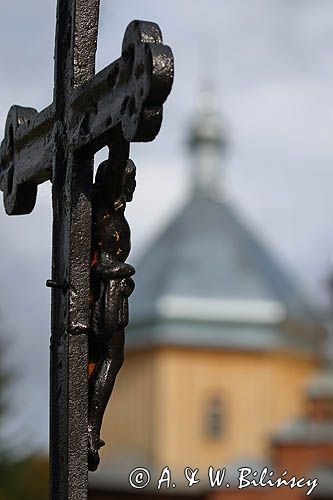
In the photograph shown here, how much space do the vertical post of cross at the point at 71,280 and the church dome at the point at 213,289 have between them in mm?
46497

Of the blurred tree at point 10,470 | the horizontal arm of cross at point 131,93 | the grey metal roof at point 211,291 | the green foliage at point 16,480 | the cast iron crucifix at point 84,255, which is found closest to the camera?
the horizontal arm of cross at point 131,93

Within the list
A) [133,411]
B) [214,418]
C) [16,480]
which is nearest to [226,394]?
[214,418]

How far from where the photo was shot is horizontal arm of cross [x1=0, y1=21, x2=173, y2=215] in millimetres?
2777

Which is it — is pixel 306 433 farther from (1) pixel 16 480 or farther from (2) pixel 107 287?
(2) pixel 107 287

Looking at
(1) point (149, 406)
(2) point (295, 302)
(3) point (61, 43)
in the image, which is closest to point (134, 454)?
(1) point (149, 406)

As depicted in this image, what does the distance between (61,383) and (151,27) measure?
65cm

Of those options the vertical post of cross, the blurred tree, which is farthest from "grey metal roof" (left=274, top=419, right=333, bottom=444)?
the vertical post of cross

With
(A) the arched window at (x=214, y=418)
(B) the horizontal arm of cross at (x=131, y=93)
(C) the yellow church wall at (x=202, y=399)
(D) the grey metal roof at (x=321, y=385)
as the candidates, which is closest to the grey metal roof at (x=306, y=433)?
(D) the grey metal roof at (x=321, y=385)

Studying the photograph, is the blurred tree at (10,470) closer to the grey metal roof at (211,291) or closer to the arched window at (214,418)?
the arched window at (214,418)

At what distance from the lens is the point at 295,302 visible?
5184 cm

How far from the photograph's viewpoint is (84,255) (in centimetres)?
314

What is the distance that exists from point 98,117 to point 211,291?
4828 centimetres

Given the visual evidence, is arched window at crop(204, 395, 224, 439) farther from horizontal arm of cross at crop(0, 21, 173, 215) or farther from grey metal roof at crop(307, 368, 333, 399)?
horizontal arm of cross at crop(0, 21, 173, 215)

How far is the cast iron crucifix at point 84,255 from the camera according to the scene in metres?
3.06
